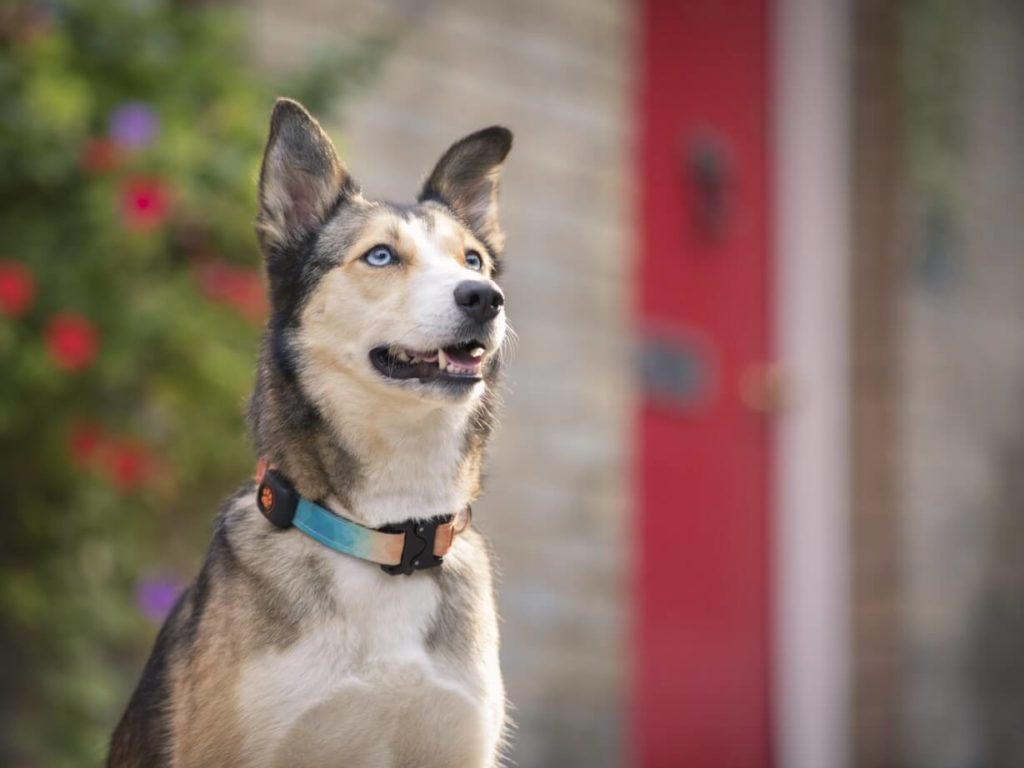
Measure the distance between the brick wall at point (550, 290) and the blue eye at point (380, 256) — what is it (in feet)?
10.6

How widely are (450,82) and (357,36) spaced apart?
554 millimetres

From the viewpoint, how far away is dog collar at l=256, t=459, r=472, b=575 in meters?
2.33

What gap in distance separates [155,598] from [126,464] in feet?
1.35

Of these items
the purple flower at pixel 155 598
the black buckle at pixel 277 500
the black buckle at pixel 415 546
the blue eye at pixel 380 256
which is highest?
the blue eye at pixel 380 256

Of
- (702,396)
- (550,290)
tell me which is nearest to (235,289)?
(550,290)

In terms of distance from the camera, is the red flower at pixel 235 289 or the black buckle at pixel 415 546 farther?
the red flower at pixel 235 289

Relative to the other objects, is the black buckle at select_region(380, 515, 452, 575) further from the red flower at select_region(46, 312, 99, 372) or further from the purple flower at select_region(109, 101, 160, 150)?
the purple flower at select_region(109, 101, 160, 150)

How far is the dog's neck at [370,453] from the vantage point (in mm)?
2398

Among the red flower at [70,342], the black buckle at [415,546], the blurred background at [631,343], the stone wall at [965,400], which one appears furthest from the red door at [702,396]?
the black buckle at [415,546]

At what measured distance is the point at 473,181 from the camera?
2.70 metres

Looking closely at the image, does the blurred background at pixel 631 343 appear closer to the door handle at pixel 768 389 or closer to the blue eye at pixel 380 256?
the door handle at pixel 768 389

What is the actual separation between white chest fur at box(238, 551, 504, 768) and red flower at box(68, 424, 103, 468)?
2.42 metres

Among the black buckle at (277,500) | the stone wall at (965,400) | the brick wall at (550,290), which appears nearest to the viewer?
the black buckle at (277,500)

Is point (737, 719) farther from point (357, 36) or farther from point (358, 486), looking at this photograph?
point (358, 486)
